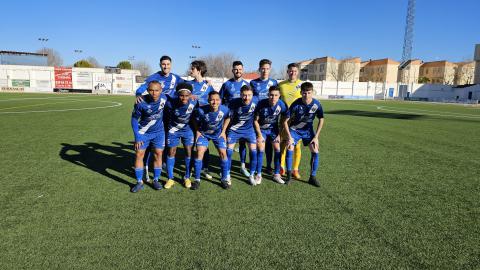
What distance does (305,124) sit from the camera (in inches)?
210

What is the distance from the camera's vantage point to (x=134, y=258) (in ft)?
9.05

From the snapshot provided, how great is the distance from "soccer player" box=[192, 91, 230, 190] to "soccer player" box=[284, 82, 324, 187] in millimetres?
1102

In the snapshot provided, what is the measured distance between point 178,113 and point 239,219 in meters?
2.00

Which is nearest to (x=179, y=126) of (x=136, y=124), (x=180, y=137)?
(x=180, y=137)

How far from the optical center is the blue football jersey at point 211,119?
4832mm

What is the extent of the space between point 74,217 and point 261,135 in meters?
2.97

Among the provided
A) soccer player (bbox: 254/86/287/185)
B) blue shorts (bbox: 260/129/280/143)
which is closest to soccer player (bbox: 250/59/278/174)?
soccer player (bbox: 254/86/287/185)

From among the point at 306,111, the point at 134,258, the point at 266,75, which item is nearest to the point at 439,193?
the point at 306,111

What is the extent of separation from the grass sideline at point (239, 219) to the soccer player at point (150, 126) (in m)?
0.40

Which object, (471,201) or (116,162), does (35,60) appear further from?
(471,201)

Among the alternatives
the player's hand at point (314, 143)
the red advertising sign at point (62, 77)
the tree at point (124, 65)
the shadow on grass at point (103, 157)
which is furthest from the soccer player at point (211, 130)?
the tree at point (124, 65)

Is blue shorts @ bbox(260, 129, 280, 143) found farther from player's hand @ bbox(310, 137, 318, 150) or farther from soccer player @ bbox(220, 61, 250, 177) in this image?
soccer player @ bbox(220, 61, 250, 177)

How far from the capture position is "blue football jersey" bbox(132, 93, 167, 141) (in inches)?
179

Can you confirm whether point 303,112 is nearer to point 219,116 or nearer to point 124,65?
point 219,116
